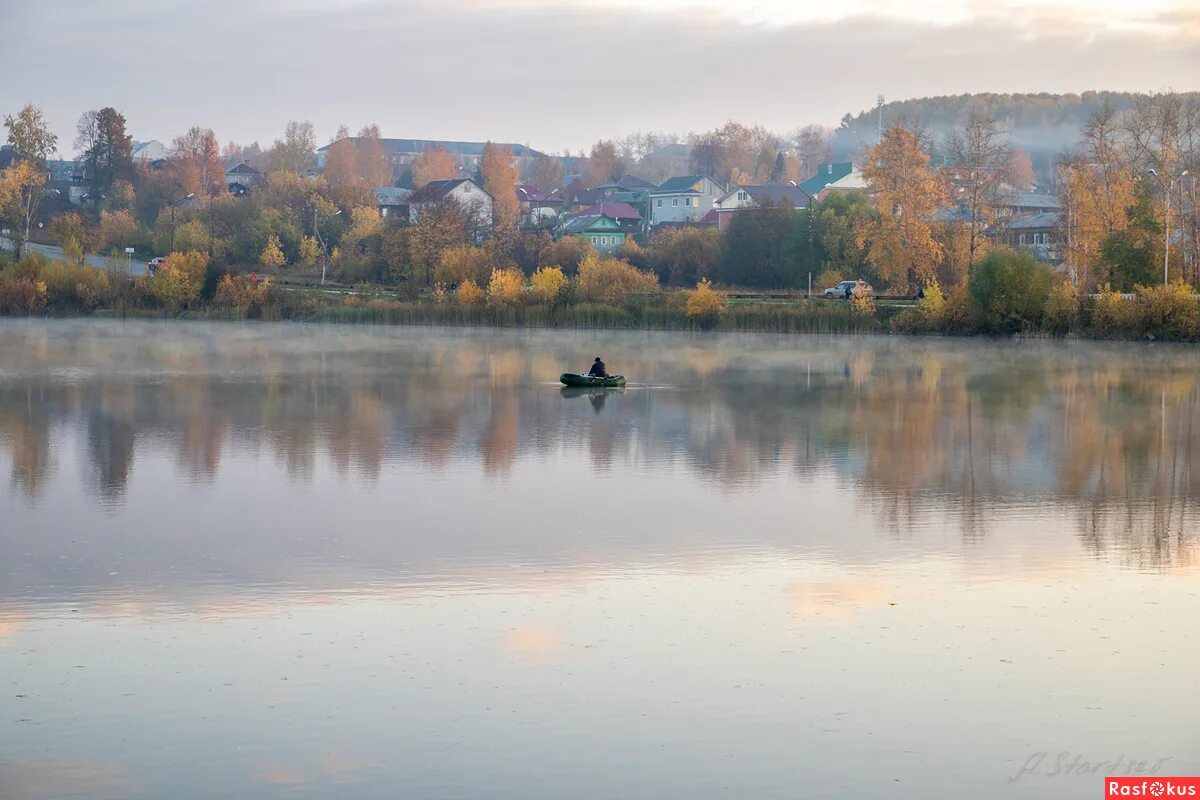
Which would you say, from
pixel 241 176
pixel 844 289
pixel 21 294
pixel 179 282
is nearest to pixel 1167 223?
pixel 844 289

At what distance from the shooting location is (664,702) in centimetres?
1203

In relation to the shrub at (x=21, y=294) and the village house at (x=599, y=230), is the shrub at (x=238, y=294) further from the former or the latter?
the village house at (x=599, y=230)

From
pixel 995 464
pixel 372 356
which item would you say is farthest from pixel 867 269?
pixel 995 464

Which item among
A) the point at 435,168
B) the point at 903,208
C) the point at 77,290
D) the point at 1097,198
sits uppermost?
the point at 435,168

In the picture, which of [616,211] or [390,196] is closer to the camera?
[616,211]

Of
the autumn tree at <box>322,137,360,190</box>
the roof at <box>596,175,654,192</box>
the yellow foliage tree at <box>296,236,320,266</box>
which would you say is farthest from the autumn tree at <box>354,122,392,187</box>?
the yellow foliage tree at <box>296,236,320,266</box>

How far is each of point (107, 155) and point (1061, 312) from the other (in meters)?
95.1

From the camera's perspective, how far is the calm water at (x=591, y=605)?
35.7 ft

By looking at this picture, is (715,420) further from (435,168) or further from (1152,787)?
(435,168)

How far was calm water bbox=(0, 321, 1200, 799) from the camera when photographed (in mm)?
10867

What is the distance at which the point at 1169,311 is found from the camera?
59.0m

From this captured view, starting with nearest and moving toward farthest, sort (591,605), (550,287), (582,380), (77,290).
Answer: (591,605), (582,380), (550,287), (77,290)

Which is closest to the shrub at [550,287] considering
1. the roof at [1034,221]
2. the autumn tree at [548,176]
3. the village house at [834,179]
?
the roof at [1034,221]

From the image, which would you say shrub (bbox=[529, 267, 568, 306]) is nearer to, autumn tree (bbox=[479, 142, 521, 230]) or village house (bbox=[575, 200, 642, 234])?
autumn tree (bbox=[479, 142, 521, 230])
